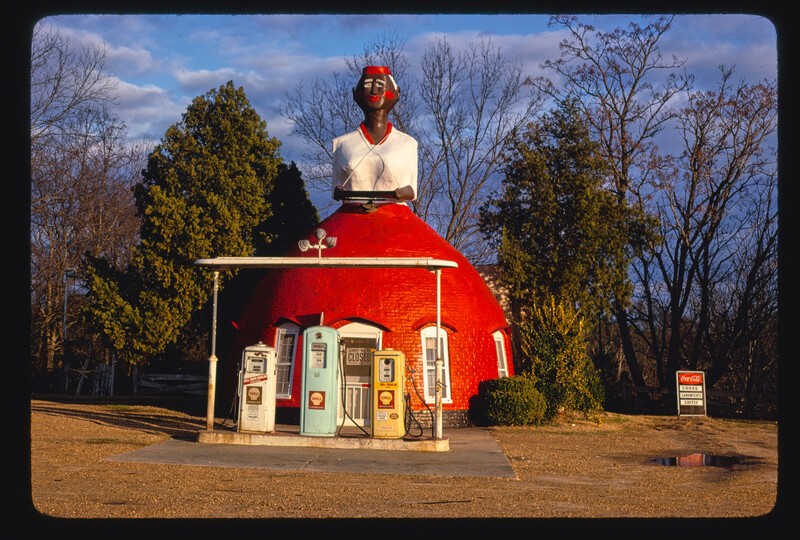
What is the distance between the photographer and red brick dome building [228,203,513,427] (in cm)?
2069

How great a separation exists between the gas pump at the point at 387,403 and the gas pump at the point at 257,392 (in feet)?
7.18

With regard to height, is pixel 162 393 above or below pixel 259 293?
below

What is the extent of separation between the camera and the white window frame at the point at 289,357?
20719 millimetres

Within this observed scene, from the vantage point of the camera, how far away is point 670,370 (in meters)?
33.6

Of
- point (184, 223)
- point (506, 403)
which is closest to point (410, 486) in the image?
point (506, 403)

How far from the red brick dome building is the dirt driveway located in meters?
2.63

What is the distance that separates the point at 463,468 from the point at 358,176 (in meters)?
10.7

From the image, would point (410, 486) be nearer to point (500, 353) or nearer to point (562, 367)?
point (500, 353)

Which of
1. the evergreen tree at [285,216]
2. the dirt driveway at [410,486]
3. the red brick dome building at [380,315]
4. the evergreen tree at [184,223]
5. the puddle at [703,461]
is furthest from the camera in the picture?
the evergreen tree at [285,216]

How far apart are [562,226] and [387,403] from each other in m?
14.7

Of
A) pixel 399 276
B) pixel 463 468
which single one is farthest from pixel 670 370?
pixel 463 468

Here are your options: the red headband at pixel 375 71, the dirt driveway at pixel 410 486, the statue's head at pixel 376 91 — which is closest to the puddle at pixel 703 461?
the dirt driveway at pixel 410 486

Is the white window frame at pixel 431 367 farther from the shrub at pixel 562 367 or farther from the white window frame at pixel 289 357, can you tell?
the shrub at pixel 562 367
